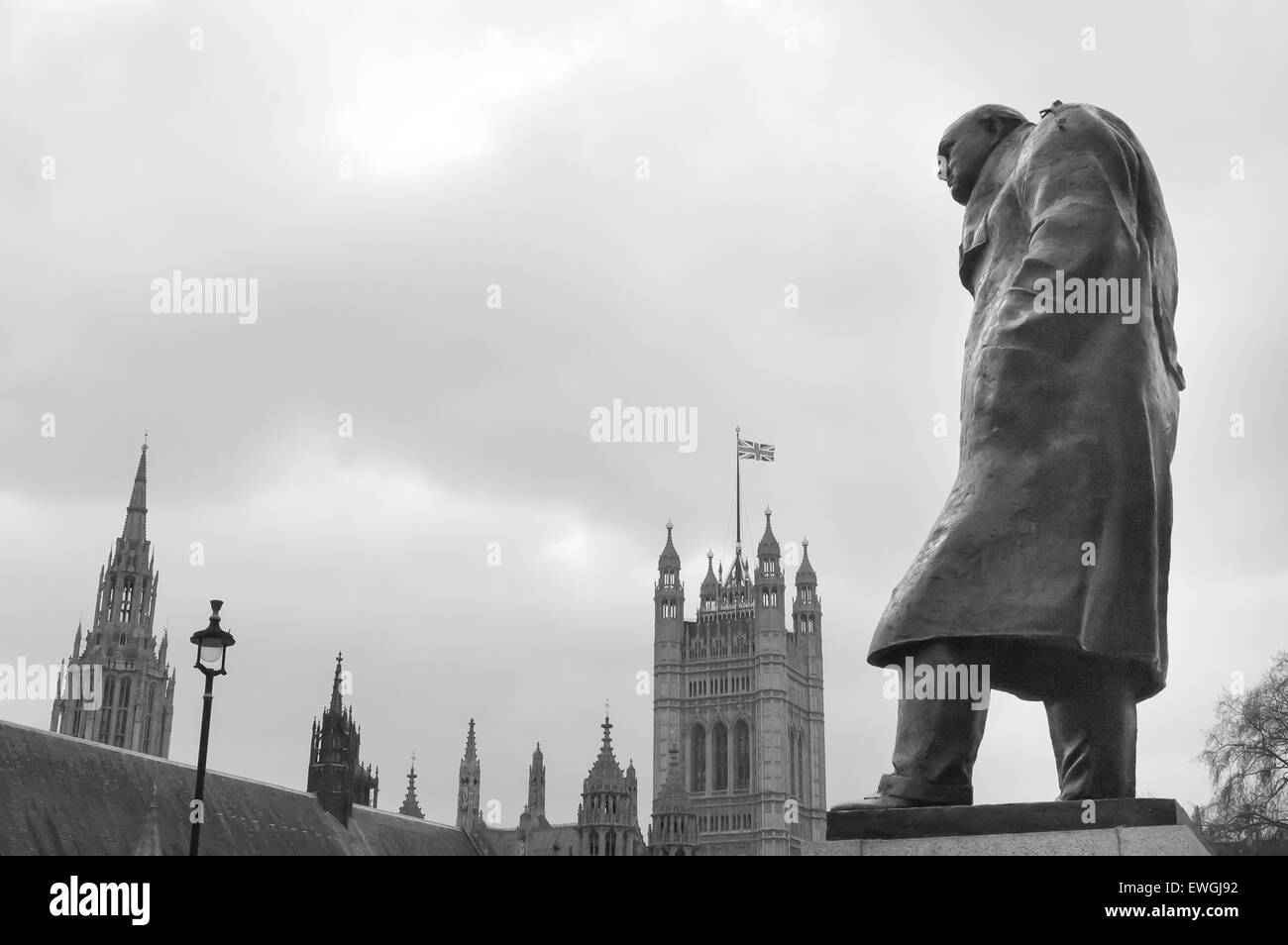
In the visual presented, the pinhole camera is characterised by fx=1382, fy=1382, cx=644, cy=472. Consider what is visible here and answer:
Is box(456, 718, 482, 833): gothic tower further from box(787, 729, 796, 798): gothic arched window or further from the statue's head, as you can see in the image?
the statue's head

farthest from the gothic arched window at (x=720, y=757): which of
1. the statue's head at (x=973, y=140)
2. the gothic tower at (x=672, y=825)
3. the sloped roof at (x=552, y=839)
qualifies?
the statue's head at (x=973, y=140)

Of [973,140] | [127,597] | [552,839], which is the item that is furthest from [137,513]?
[973,140]

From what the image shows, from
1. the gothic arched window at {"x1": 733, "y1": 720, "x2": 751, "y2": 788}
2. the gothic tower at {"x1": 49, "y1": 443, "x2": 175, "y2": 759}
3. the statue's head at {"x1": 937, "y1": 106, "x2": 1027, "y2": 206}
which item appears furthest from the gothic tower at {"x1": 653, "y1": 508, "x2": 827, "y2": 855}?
the statue's head at {"x1": 937, "y1": 106, "x2": 1027, "y2": 206}

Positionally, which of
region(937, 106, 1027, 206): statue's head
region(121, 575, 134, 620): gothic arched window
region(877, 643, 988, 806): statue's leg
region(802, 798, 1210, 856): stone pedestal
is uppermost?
region(121, 575, 134, 620): gothic arched window

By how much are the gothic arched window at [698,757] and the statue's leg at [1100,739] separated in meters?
110

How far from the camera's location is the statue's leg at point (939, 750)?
22.6 feet

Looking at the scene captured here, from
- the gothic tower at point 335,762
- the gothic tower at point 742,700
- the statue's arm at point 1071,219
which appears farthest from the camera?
the gothic tower at point 742,700

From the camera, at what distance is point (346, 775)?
58.4 metres

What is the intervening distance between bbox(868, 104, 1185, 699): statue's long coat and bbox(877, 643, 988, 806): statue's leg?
0.23m

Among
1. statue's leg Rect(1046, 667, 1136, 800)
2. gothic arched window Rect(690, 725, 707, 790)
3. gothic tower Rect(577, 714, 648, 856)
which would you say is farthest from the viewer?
gothic arched window Rect(690, 725, 707, 790)

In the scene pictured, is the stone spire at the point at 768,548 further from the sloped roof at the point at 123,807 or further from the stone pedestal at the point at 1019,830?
the stone pedestal at the point at 1019,830

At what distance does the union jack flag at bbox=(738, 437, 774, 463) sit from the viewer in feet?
331
